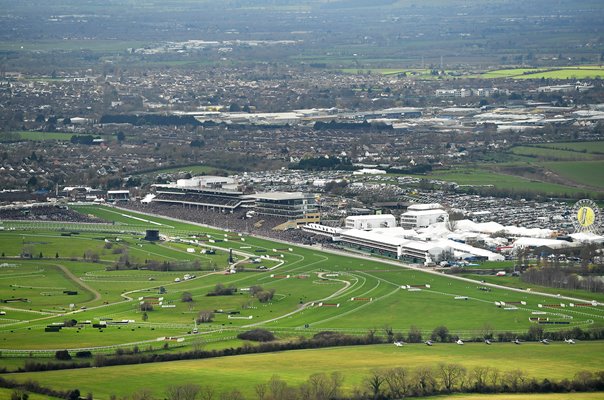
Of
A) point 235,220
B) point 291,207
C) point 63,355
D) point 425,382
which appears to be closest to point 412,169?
point 235,220

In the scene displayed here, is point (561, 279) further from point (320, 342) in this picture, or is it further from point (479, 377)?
point (479, 377)

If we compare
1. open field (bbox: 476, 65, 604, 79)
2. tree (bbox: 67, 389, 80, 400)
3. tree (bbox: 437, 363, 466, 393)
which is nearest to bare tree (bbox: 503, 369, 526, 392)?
tree (bbox: 437, 363, 466, 393)

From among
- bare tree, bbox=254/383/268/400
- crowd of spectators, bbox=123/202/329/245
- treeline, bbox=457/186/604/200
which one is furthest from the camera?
treeline, bbox=457/186/604/200

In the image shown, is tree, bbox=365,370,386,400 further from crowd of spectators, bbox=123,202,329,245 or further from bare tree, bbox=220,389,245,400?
crowd of spectators, bbox=123,202,329,245

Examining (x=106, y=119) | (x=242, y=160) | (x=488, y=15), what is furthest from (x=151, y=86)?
(x=488, y=15)

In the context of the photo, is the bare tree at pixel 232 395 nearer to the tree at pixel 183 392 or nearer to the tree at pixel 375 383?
the tree at pixel 183 392

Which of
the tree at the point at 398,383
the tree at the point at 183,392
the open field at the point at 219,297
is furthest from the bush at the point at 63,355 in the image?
the tree at the point at 398,383

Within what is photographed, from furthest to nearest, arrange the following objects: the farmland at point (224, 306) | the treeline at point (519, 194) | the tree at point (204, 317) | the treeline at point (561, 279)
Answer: the treeline at point (519, 194) < the treeline at point (561, 279) < the tree at point (204, 317) < the farmland at point (224, 306)
